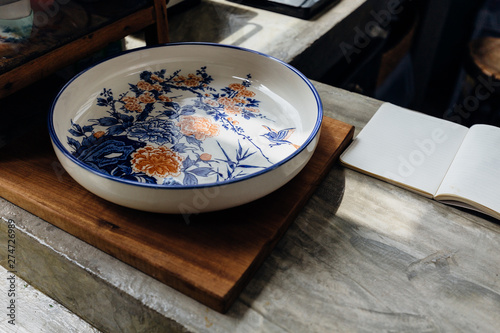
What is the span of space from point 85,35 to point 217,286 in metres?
0.46

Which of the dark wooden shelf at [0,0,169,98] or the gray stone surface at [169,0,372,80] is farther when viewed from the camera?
the gray stone surface at [169,0,372,80]

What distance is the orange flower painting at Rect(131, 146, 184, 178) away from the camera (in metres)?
0.57

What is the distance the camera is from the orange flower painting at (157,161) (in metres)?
0.57

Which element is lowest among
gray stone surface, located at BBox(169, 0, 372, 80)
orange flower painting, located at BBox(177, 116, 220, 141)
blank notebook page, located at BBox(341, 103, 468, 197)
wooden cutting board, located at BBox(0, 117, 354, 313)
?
gray stone surface, located at BBox(169, 0, 372, 80)

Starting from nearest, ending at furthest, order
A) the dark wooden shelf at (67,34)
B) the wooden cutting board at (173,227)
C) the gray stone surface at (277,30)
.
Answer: the wooden cutting board at (173,227)
the dark wooden shelf at (67,34)
the gray stone surface at (277,30)

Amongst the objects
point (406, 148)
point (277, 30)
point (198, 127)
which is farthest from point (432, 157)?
point (277, 30)

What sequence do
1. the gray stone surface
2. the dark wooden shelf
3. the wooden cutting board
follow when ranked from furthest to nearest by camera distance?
1. the gray stone surface
2. the dark wooden shelf
3. the wooden cutting board

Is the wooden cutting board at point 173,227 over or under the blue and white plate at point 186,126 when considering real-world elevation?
under

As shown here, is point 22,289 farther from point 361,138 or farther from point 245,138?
point 361,138

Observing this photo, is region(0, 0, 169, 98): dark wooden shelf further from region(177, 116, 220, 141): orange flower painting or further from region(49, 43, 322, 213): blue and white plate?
region(177, 116, 220, 141): orange flower painting

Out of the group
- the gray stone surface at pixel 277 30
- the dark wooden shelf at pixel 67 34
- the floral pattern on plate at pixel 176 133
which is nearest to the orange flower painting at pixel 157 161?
the floral pattern on plate at pixel 176 133

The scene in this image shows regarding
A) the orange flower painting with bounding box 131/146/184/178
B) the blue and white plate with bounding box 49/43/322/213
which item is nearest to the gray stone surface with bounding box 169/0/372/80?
the blue and white plate with bounding box 49/43/322/213

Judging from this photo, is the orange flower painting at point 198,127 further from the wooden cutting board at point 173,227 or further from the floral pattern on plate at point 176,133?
the wooden cutting board at point 173,227

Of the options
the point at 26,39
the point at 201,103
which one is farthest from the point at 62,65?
the point at 201,103
